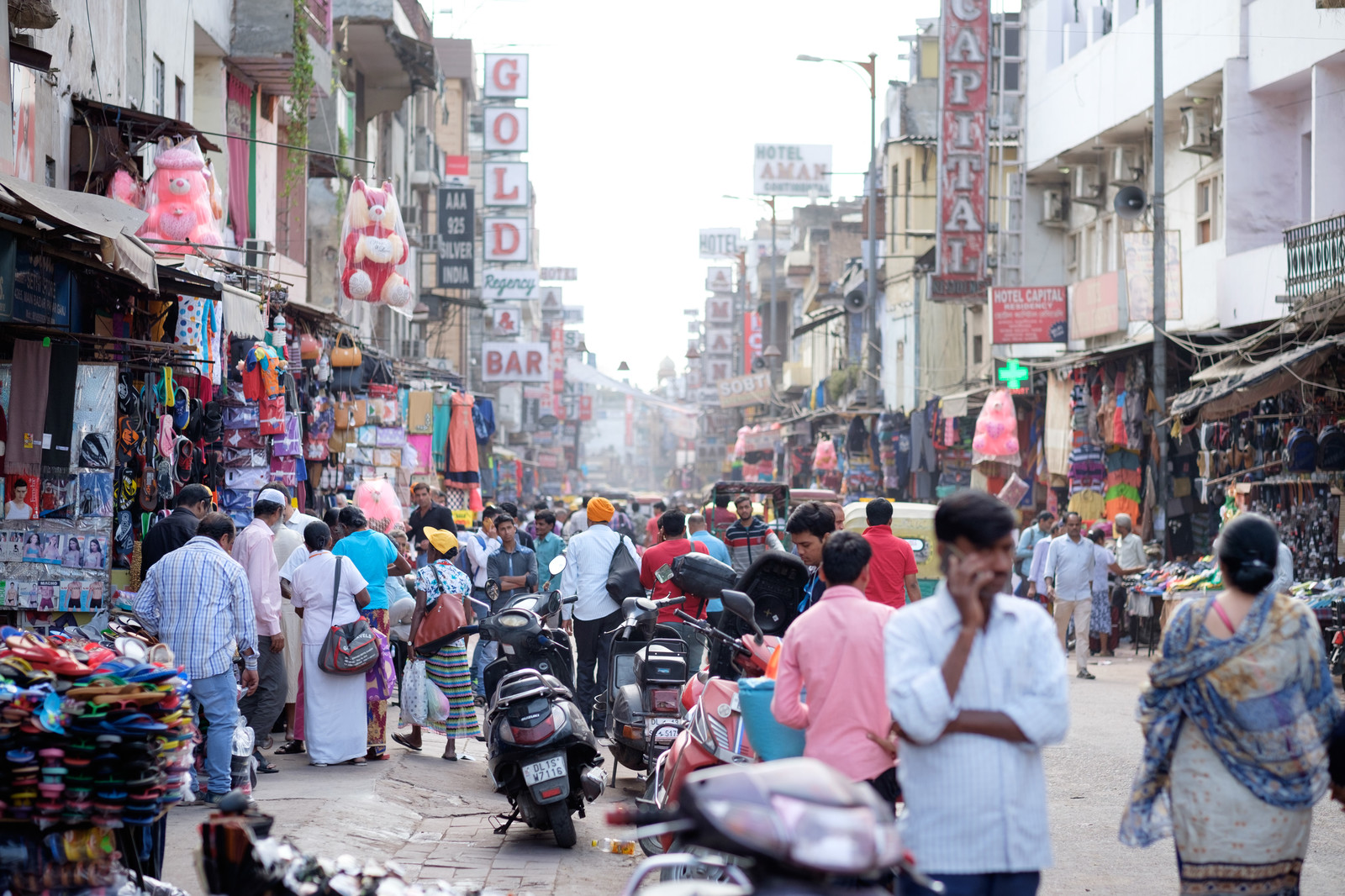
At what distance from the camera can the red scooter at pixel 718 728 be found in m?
6.66

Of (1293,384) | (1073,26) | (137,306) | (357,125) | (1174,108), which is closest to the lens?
(137,306)

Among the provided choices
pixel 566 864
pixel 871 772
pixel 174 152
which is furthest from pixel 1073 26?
pixel 871 772

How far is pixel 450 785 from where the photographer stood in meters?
10.5

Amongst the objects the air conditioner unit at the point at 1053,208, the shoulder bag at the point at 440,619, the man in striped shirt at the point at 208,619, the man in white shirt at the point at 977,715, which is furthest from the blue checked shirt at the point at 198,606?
the air conditioner unit at the point at 1053,208

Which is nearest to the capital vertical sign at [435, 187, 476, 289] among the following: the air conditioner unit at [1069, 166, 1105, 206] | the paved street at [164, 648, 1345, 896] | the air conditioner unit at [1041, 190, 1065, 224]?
the air conditioner unit at [1041, 190, 1065, 224]

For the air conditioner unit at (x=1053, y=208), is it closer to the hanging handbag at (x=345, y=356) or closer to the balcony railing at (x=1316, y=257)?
the balcony railing at (x=1316, y=257)

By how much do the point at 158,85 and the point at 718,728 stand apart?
12.2 m

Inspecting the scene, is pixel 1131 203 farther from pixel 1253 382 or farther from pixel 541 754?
pixel 541 754

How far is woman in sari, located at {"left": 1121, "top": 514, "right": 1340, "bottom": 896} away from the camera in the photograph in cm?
475

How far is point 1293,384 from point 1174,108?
909 cm

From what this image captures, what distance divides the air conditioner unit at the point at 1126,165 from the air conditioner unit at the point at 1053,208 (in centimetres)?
298

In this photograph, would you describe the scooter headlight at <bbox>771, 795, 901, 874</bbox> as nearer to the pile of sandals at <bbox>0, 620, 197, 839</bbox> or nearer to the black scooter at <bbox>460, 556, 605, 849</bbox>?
the pile of sandals at <bbox>0, 620, 197, 839</bbox>

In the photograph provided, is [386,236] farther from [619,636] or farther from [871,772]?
[871,772]

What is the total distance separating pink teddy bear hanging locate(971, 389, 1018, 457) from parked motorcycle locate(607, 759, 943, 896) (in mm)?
21277
